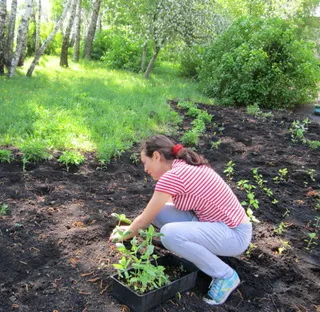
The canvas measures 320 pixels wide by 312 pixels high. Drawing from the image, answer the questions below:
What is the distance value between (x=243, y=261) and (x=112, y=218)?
4.14 feet

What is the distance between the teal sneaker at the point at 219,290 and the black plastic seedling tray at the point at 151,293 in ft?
0.47

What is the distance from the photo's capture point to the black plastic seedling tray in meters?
2.54

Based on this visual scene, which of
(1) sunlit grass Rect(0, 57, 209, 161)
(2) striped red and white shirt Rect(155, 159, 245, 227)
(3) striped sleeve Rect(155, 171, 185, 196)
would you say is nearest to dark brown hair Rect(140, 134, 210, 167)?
(2) striped red and white shirt Rect(155, 159, 245, 227)

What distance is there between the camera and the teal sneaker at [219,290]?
9.27 ft

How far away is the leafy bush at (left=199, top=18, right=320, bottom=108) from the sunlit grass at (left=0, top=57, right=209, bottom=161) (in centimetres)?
102

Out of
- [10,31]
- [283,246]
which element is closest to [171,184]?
[283,246]

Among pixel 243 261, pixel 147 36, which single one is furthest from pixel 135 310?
pixel 147 36

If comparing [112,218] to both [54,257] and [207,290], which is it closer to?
[54,257]

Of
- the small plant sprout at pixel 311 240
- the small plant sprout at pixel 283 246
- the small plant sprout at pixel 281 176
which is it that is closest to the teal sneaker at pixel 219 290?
the small plant sprout at pixel 283 246

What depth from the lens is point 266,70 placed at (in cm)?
1149

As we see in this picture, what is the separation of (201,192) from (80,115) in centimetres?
495

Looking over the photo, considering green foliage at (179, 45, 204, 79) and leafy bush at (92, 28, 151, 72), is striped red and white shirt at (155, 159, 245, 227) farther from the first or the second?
leafy bush at (92, 28, 151, 72)

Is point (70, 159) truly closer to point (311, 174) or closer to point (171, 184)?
point (171, 184)

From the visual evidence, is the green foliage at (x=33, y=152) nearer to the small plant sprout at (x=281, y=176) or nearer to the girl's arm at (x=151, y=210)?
the girl's arm at (x=151, y=210)
